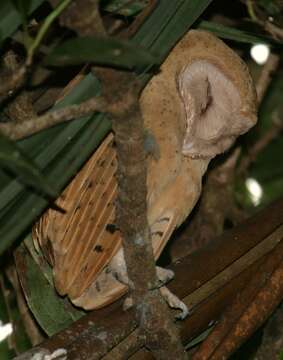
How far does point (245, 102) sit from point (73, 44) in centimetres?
92

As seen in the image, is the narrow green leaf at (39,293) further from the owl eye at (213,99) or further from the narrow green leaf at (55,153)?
the narrow green leaf at (55,153)

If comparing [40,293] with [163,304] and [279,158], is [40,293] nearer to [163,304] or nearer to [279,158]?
[163,304]

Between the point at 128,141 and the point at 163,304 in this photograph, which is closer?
the point at 128,141

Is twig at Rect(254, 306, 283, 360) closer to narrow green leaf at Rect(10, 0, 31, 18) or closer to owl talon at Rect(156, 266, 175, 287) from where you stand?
owl talon at Rect(156, 266, 175, 287)

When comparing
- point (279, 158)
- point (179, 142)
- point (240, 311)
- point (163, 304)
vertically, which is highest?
point (179, 142)

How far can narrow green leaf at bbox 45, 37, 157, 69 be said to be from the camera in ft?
3.93

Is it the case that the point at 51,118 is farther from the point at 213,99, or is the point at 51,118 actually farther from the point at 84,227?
the point at 213,99

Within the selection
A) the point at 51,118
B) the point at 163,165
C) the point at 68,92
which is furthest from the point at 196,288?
the point at 51,118

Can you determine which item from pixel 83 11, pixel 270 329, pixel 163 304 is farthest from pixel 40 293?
pixel 83 11

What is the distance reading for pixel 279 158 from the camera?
127 inches

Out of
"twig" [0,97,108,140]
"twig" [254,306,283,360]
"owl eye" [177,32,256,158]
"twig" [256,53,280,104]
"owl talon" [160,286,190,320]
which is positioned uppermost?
"twig" [0,97,108,140]

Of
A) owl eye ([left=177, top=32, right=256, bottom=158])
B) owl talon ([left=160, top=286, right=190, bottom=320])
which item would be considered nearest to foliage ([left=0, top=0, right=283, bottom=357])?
owl eye ([left=177, top=32, right=256, bottom=158])

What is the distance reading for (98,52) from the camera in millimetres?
1196

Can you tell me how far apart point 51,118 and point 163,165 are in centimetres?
70
